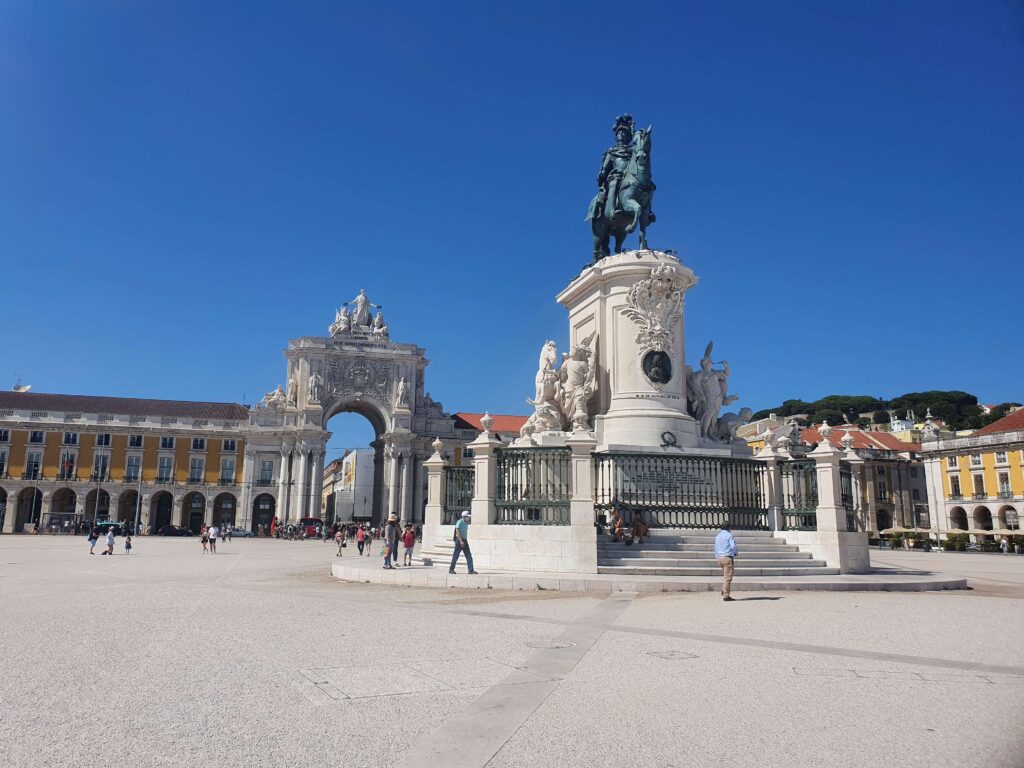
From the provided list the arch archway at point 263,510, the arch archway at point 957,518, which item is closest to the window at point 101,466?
the arch archway at point 263,510

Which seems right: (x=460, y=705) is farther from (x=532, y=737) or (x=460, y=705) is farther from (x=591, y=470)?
(x=591, y=470)

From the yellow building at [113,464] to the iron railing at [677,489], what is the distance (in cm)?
6130

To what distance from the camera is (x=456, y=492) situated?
1605cm

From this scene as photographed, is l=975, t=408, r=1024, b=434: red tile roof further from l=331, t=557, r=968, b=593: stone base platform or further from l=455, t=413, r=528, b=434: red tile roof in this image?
l=331, t=557, r=968, b=593: stone base platform

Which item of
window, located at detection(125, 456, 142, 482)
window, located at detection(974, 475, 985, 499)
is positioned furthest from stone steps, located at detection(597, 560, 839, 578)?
window, located at detection(125, 456, 142, 482)

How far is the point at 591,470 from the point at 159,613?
22.5ft

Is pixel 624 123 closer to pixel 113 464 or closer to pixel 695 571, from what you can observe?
pixel 695 571

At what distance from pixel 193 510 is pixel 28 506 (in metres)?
13.5

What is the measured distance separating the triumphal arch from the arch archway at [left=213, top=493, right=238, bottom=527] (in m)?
2.78

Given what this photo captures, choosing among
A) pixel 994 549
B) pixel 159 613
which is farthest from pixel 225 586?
pixel 994 549

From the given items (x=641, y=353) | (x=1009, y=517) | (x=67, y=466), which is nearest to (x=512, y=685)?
(x=641, y=353)

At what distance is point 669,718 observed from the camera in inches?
174

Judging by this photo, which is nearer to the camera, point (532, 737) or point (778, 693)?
point (532, 737)

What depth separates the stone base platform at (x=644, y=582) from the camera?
11.3m
